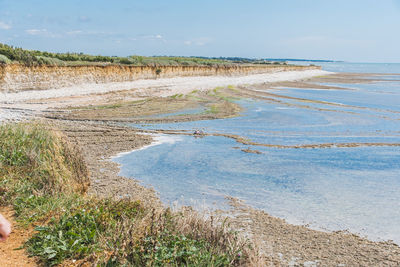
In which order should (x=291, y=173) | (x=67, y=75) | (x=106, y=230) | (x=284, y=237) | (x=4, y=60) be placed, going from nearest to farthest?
(x=106, y=230) < (x=284, y=237) < (x=291, y=173) < (x=4, y=60) < (x=67, y=75)

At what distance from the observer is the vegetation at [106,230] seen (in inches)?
191

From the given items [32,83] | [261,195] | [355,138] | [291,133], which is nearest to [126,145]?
[261,195]

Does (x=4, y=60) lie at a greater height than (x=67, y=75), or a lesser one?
greater

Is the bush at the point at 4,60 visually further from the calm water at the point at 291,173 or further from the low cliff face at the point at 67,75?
the calm water at the point at 291,173

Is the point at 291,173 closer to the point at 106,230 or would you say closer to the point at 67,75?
the point at 106,230

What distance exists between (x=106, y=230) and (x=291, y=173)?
7518 mm

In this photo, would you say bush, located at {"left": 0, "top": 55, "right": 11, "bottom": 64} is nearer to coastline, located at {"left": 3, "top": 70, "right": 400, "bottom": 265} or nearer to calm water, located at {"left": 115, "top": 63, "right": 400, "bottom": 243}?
calm water, located at {"left": 115, "top": 63, "right": 400, "bottom": 243}

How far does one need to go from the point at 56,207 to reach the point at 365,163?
1074 centimetres

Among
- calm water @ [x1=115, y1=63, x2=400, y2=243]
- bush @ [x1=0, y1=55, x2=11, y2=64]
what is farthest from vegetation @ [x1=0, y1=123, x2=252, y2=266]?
bush @ [x1=0, y1=55, x2=11, y2=64]

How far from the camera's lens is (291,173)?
37.8 feet

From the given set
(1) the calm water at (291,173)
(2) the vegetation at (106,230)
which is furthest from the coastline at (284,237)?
(2) the vegetation at (106,230)

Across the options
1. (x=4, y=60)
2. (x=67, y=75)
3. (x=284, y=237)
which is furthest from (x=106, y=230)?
(x=67, y=75)

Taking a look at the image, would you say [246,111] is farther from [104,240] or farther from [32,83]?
[104,240]

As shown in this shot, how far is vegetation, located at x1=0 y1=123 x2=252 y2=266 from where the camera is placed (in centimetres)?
485
